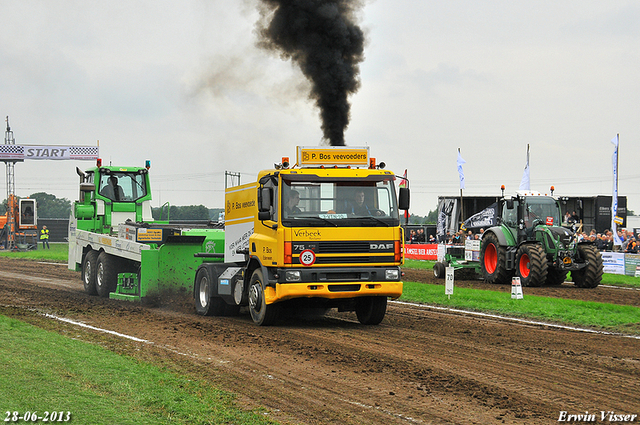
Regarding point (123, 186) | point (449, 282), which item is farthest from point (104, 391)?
point (123, 186)

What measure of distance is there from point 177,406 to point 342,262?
5243 mm

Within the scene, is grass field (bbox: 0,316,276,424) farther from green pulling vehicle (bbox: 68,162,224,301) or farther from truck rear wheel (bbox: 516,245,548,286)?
truck rear wheel (bbox: 516,245,548,286)

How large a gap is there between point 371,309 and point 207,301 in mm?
3401

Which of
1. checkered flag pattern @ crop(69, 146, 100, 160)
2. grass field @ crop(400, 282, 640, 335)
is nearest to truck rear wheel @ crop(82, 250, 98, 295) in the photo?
grass field @ crop(400, 282, 640, 335)

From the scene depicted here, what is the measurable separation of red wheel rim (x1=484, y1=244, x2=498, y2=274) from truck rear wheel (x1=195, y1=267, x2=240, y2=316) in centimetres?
1155

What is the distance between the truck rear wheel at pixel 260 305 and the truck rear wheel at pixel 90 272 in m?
7.47

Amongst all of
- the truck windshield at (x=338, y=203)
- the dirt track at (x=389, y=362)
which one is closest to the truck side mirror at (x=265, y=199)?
the truck windshield at (x=338, y=203)

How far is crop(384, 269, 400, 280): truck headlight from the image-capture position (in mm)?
11609

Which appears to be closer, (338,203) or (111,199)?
(338,203)

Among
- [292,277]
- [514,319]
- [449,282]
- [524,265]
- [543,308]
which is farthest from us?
[524,265]

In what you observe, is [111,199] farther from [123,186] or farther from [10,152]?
[10,152]

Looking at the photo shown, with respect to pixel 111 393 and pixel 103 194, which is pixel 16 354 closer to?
pixel 111 393

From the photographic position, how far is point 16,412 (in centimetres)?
599

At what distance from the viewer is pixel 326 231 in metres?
11.3
